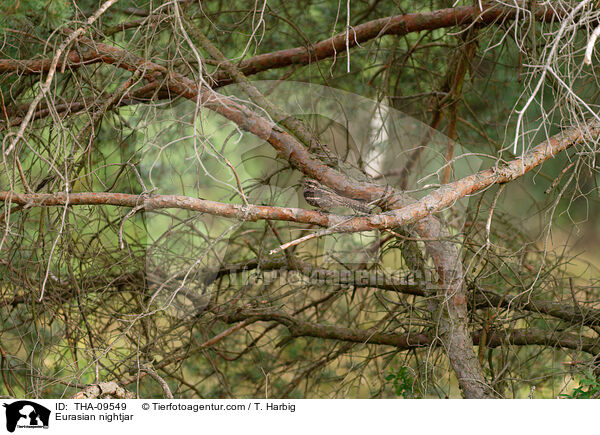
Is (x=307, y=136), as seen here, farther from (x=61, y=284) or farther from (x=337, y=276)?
(x=61, y=284)

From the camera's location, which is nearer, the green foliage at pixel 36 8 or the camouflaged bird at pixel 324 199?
the green foliage at pixel 36 8

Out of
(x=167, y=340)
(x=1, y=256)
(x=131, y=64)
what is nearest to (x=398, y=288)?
(x=167, y=340)

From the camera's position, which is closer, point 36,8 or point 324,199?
point 36,8
